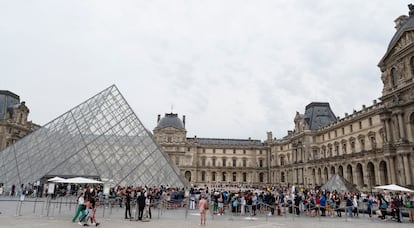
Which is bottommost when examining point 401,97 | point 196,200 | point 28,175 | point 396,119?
point 196,200

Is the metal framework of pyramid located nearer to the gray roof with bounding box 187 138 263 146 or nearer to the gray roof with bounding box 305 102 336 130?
the gray roof with bounding box 305 102 336 130

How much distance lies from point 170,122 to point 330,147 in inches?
1326

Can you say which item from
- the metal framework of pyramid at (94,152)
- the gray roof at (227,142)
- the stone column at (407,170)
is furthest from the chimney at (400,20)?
the gray roof at (227,142)

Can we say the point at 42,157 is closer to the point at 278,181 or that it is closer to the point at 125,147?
the point at 125,147

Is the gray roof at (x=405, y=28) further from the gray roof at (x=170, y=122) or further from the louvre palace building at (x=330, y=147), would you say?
the gray roof at (x=170, y=122)

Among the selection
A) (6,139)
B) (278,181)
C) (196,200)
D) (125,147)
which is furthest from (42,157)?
(278,181)

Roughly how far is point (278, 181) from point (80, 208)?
52815 millimetres

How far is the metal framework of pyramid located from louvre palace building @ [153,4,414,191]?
66.8ft

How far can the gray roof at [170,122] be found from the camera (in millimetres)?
61875

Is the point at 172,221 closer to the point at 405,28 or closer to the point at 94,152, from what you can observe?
the point at 94,152

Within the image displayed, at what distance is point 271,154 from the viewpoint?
62.2 m

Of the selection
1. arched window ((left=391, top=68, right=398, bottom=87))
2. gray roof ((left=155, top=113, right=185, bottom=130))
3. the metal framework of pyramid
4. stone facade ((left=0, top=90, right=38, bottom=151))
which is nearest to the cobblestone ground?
the metal framework of pyramid

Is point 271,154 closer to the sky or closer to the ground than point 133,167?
closer to the sky

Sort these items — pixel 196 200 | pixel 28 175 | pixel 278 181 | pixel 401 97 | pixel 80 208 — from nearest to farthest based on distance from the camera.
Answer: pixel 80 208 < pixel 196 200 < pixel 28 175 < pixel 401 97 < pixel 278 181
